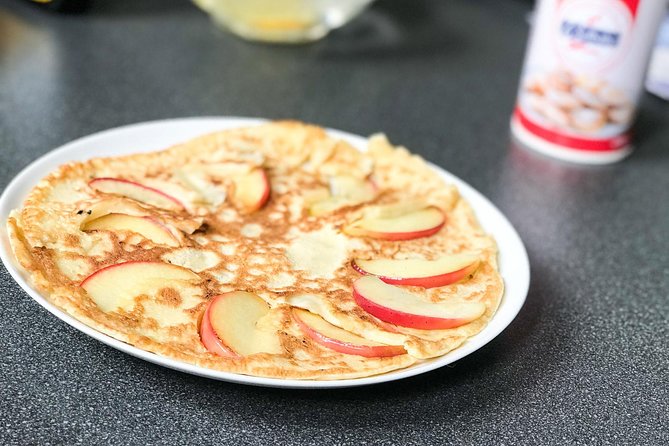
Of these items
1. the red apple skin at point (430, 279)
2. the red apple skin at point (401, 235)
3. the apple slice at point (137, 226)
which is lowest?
the red apple skin at point (401, 235)

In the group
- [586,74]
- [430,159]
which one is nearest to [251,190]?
[430,159]

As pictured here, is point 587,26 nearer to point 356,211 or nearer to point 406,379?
point 356,211

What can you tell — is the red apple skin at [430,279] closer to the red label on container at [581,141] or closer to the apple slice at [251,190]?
the apple slice at [251,190]

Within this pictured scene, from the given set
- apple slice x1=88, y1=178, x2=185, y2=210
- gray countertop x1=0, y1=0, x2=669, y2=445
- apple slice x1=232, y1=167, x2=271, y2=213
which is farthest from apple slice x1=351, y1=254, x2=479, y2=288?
apple slice x1=88, y1=178, x2=185, y2=210

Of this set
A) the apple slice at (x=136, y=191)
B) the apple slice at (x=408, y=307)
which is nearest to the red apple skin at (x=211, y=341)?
the apple slice at (x=408, y=307)

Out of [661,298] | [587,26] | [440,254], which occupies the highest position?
[587,26]

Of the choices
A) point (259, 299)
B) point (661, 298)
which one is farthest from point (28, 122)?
point (661, 298)

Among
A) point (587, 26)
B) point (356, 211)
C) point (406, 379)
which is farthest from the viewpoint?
point (587, 26)

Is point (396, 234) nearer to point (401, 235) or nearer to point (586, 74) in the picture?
point (401, 235)
